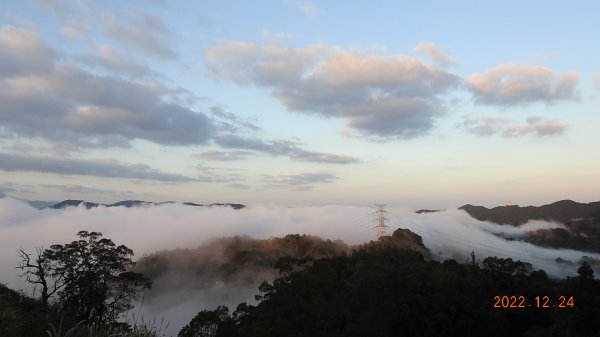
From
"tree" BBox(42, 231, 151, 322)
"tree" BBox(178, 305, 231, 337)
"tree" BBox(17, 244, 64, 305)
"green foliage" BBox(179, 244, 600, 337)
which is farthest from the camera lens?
"tree" BBox(178, 305, 231, 337)

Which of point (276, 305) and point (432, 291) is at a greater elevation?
point (432, 291)

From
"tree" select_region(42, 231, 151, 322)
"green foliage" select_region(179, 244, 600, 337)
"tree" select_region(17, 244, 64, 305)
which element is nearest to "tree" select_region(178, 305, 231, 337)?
"green foliage" select_region(179, 244, 600, 337)

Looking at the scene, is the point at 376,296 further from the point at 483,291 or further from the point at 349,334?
the point at 483,291

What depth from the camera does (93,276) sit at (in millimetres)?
44656

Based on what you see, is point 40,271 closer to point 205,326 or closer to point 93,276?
point 93,276

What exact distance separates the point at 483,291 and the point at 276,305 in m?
24.5

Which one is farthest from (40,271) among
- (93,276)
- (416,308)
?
(416,308)

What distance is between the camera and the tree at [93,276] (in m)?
43.7

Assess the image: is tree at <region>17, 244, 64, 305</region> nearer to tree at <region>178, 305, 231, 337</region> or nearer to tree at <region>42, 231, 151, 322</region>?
tree at <region>42, 231, 151, 322</region>

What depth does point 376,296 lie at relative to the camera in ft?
153

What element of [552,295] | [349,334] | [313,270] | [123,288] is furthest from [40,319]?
[552,295]

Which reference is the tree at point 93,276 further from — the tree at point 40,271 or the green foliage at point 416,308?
the green foliage at point 416,308

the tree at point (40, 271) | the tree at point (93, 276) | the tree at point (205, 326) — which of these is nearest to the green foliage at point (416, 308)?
the tree at point (205, 326)

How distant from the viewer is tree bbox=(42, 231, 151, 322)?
4372cm
